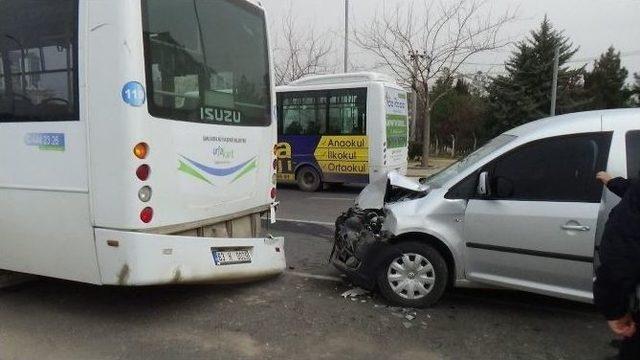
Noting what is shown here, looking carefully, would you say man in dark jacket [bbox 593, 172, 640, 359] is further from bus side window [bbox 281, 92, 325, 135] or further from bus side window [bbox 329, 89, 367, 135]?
bus side window [bbox 281, 92, 325, 135]

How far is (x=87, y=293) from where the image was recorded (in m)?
5.20

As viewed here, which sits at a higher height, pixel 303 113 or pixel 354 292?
pixel 303 113

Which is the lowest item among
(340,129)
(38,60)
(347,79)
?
(340,129)

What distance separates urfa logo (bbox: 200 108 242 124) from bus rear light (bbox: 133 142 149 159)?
0.71 metres

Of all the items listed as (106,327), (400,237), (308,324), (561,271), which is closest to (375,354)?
(308,324)

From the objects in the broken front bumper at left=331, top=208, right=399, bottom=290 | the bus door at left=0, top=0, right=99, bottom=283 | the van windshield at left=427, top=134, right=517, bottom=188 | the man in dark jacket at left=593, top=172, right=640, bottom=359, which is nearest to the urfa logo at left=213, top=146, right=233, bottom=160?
the bus door at left=0, top=0, right=99, bottom=283

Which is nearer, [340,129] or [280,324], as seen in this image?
[280,324]

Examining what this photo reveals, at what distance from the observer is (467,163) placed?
502 centimetres

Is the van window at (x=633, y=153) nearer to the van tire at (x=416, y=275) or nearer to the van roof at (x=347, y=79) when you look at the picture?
the van tire at (x=416, y=275)

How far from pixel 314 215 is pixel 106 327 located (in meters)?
6.13

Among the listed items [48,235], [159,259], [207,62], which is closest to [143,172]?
[159,259]

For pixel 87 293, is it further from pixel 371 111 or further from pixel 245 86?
pixel 371 111

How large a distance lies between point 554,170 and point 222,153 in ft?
9.30

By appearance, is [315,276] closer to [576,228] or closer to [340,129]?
[576,228]
